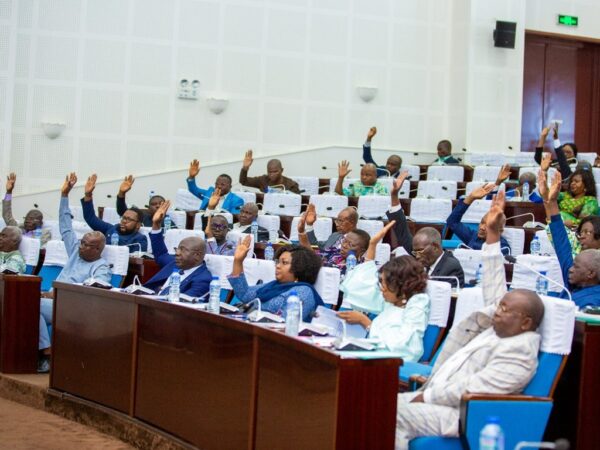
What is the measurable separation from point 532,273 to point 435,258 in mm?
534

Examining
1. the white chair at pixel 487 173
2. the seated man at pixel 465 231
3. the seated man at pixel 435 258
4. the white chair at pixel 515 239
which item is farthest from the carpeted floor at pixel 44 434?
the white chair at pixel 487 173

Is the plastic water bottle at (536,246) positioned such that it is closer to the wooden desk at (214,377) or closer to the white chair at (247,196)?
the wooden desk at (214,377)

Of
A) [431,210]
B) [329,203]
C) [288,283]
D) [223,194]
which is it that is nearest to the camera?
[288,283]

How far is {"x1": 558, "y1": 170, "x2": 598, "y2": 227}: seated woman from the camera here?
730 cm

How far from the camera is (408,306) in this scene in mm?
3986

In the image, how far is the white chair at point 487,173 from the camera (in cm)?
1076

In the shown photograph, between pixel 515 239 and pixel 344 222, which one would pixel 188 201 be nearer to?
pixel 515 239

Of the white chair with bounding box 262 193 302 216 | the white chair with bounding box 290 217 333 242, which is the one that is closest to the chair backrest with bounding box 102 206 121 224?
the white chair with bounding box 262 193 302 216

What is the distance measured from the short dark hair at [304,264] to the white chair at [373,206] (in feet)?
13.0

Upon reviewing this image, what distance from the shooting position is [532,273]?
16.9 ft

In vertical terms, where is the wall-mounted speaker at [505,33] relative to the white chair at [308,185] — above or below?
above

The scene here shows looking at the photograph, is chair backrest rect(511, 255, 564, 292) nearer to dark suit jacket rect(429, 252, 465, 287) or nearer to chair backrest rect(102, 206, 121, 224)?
dark suit jacket rect(429, 252, 465, 287)

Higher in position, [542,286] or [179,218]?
[179,218]

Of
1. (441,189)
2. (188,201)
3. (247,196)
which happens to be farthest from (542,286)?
(188,201)
